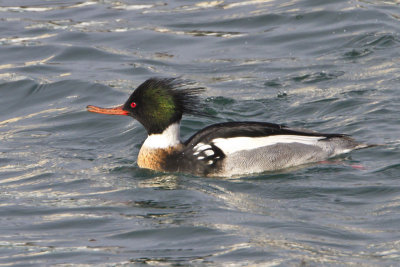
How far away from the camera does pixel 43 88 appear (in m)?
13.4

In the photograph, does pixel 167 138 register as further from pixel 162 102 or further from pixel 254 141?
pixel 254 141

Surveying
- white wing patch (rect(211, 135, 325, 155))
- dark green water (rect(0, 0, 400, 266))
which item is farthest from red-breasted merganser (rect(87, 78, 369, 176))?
dark green water (rect(0, 0, 400, 266))

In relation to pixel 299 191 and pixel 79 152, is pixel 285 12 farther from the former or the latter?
pixel 299 191

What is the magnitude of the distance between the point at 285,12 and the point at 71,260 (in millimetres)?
10266

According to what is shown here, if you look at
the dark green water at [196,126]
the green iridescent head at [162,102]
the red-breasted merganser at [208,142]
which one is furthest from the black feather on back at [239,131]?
the dark green water at [196,126]

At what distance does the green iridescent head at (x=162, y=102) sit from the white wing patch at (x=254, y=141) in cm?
48

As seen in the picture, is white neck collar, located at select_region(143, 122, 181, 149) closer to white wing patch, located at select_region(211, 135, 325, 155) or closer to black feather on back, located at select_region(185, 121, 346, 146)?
black feather on back, located at select_region(185, 121, 346, 146)

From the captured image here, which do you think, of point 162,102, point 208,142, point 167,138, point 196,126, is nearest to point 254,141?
point 208,142

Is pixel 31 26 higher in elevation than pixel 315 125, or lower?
higher

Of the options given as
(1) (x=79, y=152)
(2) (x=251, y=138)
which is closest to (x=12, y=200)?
(1) (x=79, y=152)

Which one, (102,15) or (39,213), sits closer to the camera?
(39,213)

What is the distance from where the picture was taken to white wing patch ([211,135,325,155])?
9586 mm

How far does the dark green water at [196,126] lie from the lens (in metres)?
7.36

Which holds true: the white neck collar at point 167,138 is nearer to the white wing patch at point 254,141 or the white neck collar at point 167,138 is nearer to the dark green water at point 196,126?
the dark green water at point 196,126
